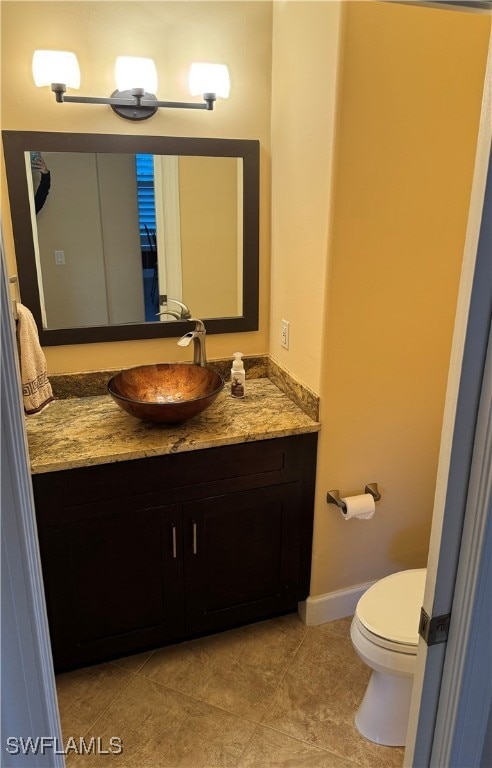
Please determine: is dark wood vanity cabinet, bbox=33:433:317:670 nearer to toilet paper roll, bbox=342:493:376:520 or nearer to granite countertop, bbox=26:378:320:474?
granite countertop, bbox=26:378:320:474

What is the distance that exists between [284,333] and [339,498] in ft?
2.24

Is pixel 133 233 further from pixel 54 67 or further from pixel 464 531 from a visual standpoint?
pixel 464 531

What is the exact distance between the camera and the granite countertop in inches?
68.8

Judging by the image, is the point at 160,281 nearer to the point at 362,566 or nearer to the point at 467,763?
the point at 362,566

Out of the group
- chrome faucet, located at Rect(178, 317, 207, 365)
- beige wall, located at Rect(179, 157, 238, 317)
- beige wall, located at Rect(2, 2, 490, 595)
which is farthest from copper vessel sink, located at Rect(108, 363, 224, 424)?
beige wall, located at Rect(179, 157, 238, 317)

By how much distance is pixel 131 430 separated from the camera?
190cm

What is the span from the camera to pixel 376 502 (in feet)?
7.05

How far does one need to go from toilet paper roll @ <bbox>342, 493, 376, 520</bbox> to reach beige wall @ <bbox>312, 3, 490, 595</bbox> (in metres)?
0.07

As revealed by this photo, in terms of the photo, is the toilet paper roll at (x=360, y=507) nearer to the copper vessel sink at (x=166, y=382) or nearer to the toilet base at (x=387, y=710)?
the toilet base at (x=387, y=710)

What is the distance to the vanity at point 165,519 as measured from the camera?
70.0 inches

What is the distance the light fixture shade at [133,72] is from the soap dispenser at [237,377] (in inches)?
40.4

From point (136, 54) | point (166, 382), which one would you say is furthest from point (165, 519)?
point (136, 54)

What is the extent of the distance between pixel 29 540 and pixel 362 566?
1.70 metres

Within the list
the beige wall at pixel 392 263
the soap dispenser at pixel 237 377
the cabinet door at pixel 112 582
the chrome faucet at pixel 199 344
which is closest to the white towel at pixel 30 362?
the cabinet door at pixel 112 582
